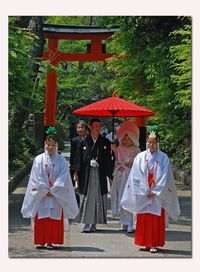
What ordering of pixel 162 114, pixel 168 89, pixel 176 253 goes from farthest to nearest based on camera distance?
1. pixel 162 114
2. pixel 168 89
3. pixel 176 253

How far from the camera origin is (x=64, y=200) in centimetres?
675

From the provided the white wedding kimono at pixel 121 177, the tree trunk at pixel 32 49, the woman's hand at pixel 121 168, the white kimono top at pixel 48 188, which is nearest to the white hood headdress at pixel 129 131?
the white wedding kimono at pixel 121 177

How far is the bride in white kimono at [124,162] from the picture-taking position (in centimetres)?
813

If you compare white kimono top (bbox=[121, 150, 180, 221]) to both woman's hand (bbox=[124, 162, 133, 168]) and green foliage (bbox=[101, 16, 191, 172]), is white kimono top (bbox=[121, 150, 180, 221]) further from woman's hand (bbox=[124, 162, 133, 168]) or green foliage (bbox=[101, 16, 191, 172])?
green foliage (bbox=[101, 16, 191, 172])

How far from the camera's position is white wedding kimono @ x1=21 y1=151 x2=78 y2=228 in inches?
264

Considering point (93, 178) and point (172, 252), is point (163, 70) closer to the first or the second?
point (93, 178)

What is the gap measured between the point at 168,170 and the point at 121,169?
1.66m

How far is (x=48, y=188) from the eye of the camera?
6.71 m

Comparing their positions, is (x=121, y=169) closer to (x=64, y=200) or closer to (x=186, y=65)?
(x=64, y=200)

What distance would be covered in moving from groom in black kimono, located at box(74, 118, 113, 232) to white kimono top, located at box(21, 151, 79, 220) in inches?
50.0

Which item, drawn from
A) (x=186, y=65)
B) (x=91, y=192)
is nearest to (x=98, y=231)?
(x=91, y=192)

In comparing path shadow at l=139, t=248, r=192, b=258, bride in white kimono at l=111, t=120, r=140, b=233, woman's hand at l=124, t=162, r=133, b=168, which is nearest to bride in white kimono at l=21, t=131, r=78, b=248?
path shadow at l=139, t=248, r=192, b=258

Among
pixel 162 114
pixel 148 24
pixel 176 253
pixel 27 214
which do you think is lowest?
pixel 176 253

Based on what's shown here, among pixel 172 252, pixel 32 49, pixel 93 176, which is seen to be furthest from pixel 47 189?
pixel 32 49
